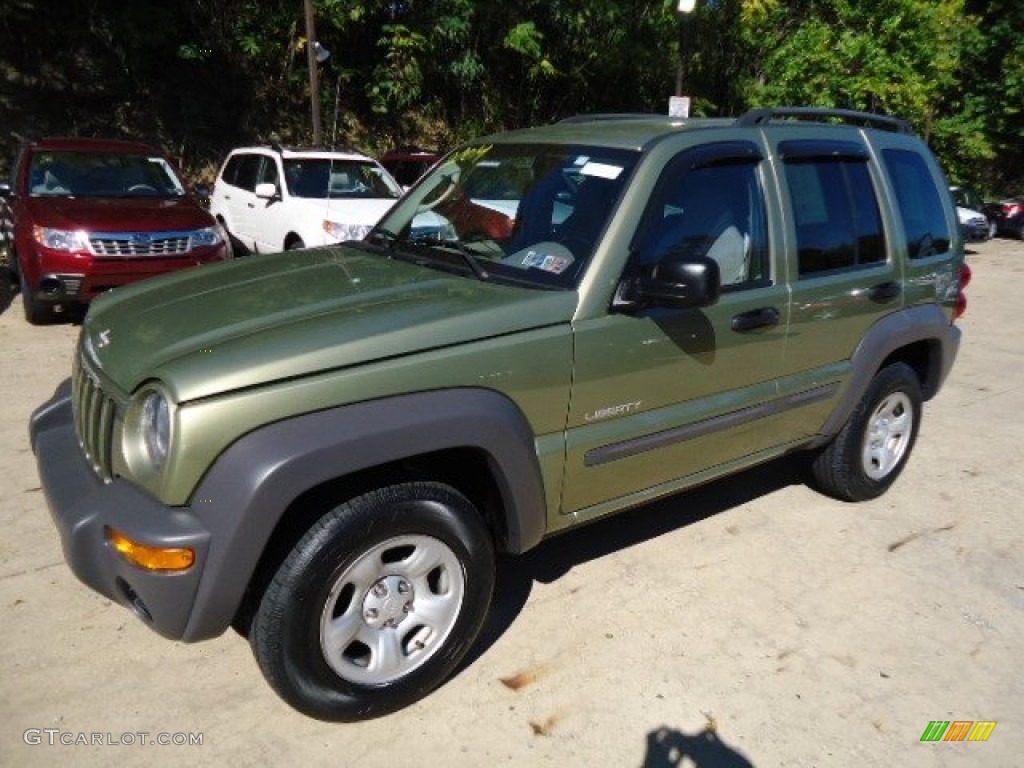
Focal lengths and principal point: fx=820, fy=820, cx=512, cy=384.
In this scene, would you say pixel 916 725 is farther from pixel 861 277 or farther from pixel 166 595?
pixel 166 595

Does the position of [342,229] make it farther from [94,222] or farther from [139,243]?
[94,222]

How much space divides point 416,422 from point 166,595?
82 cm

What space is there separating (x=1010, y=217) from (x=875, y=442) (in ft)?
65.5

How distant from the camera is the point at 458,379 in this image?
8.29 feet

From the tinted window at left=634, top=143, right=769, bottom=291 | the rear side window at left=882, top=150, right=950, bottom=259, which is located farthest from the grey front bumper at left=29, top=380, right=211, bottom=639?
the rear side window at left=882, top=150, right=950, bottom=259

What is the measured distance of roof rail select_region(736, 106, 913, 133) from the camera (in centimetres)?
348

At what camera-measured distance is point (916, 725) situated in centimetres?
274

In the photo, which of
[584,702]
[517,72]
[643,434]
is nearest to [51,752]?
[584,702]

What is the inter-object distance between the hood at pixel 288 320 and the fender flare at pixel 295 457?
16cm

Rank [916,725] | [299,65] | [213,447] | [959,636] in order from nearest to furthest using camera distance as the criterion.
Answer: [213,447]
[916,725]
[959,636]
[299,65]

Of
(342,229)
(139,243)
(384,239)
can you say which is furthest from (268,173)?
(384,239)

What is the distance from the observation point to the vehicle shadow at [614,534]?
3.32m

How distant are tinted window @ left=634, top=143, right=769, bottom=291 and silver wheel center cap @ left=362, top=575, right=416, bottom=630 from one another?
1382mm

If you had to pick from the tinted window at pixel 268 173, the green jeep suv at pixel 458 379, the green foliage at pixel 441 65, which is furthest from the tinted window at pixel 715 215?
the green foliage at pixel 441 65
